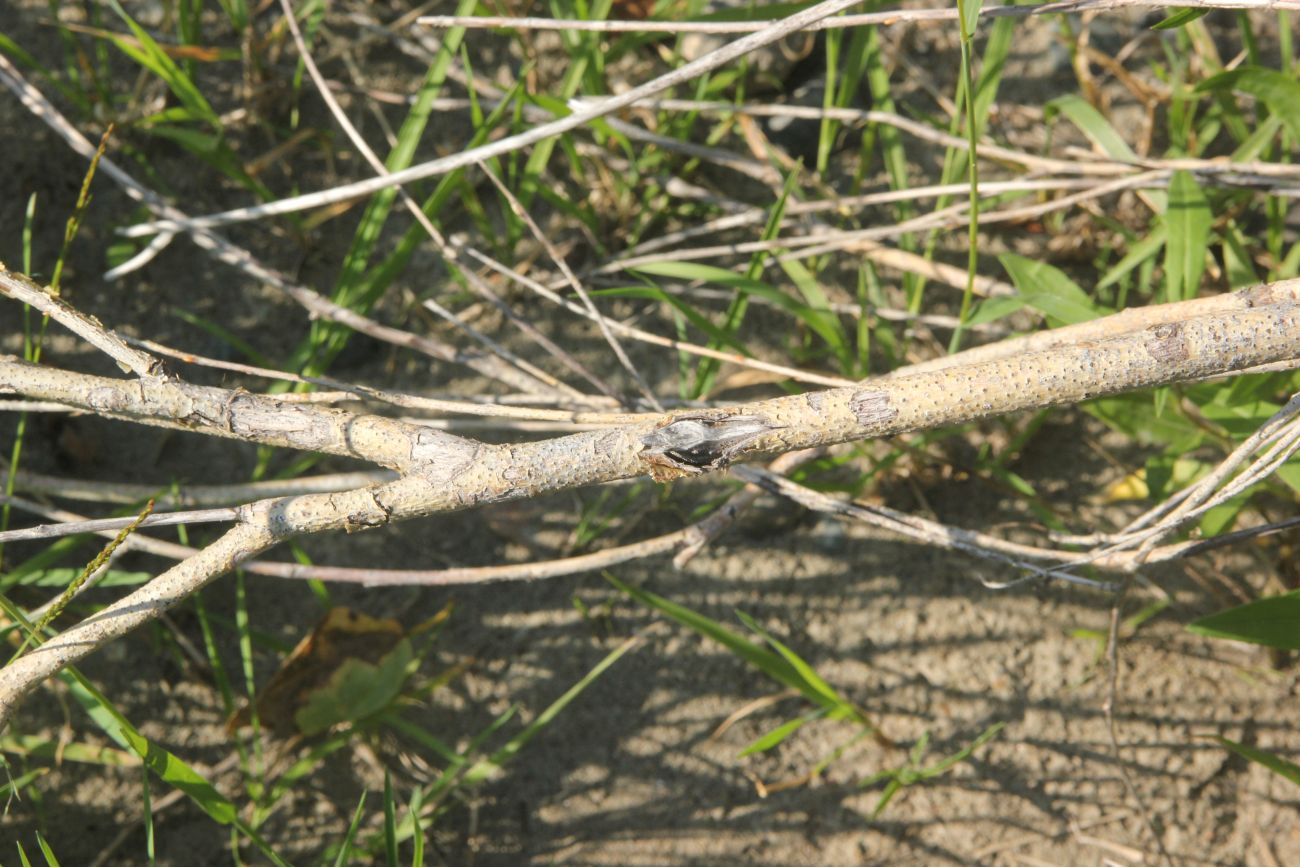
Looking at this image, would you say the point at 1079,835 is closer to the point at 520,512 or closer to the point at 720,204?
the point at 520,512

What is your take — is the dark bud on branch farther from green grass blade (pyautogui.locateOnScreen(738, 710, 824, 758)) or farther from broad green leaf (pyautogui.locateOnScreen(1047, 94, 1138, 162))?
broad green leaf (pyautogui.locateOnScreen(1047, 94, 1138, 162))

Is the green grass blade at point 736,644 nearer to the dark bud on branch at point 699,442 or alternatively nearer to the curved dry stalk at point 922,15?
the dark bud on branch at point 699,442

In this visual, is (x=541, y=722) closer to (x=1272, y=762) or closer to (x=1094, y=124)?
(x=1272, y=762)

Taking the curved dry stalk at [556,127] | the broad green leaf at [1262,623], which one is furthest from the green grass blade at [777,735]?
the curved dry stalk at [556,127]

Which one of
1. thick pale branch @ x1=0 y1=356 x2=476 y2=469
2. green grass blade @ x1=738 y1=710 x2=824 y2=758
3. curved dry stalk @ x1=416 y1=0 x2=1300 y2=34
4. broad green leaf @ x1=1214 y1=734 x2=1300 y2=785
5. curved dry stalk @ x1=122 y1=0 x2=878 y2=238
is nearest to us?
thick pale branch @ x1=0 y1=356 x2=476 y2=469

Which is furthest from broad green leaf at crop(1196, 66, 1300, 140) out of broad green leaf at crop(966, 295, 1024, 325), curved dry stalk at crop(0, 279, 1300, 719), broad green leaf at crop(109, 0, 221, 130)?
broad green leaf at crop(109, 0, 221, 130)

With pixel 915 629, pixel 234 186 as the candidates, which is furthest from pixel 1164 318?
pixel 234 186
